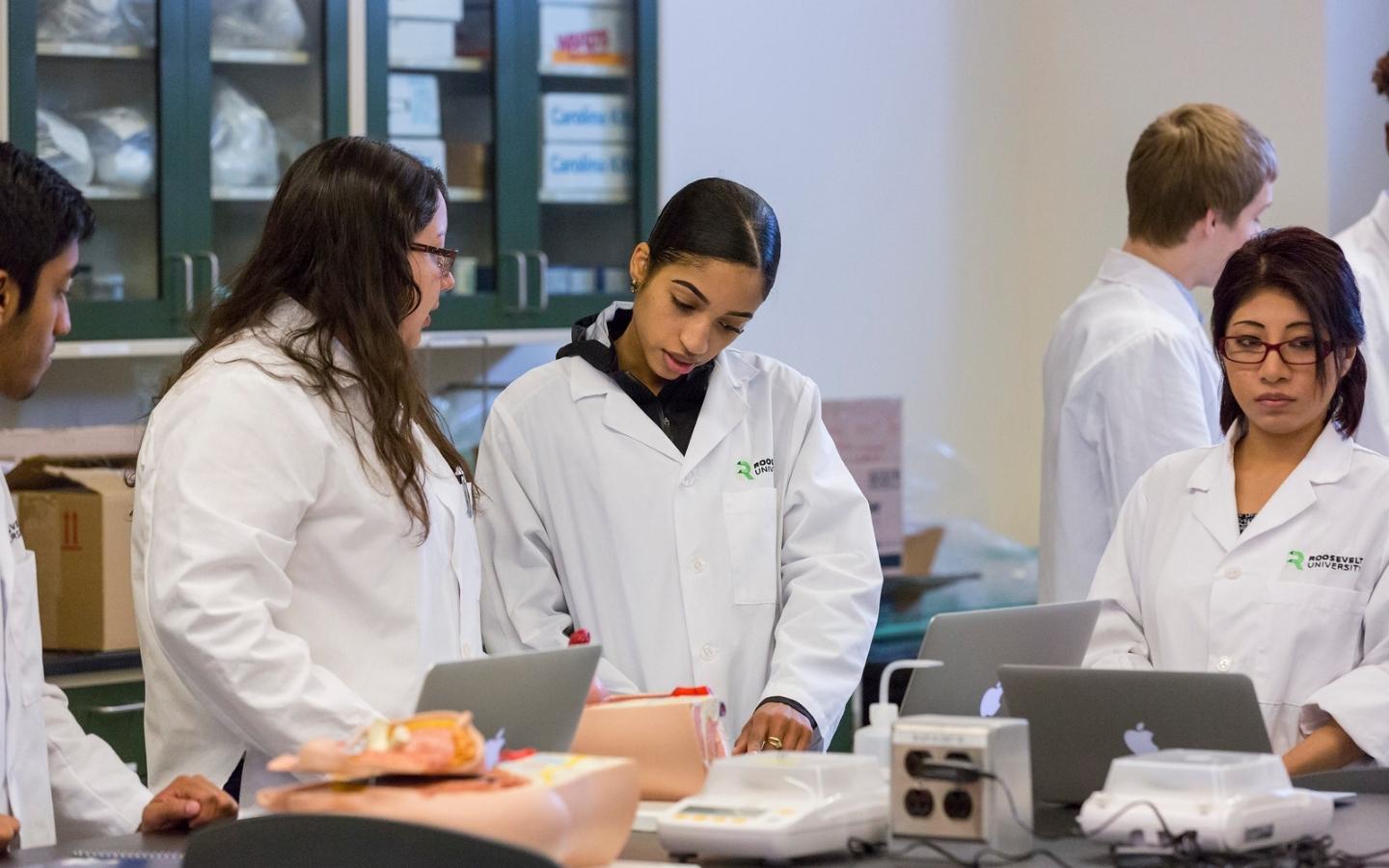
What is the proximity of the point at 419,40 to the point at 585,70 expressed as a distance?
16.1 inches

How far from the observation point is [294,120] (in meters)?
3.64

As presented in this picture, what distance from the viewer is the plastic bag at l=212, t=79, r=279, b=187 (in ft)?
11.6

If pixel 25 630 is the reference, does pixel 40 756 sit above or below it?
below

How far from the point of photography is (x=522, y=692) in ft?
4.73

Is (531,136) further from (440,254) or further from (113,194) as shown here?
(440,254)

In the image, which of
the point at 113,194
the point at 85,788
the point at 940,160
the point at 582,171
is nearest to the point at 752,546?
the point at 85,788

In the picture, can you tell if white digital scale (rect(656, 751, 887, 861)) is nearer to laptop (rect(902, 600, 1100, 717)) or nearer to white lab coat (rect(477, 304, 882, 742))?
laptop (rect(902, 600, 1100, 717))

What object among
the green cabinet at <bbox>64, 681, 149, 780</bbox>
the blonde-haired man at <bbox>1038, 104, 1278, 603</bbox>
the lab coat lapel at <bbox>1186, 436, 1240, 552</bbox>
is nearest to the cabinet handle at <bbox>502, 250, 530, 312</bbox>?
the green cabinet at <bbox>64, 681, 149, 780</bbox>

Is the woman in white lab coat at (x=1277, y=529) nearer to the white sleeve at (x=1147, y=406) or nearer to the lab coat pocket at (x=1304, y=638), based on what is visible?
the lab coat pocket at (x=1304, y=638)

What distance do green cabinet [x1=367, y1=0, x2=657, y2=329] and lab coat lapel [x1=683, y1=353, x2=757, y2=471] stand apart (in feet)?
4.99

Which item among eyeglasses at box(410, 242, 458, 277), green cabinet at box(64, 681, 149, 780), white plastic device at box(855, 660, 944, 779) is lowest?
green cabinet at box(64, 681, 149, 780)

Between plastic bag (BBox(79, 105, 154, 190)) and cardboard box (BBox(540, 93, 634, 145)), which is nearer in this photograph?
plastic bag (BBox(79, 105, 154, 190))

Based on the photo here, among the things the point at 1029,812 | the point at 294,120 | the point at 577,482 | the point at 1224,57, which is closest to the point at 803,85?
the point at 1224,57

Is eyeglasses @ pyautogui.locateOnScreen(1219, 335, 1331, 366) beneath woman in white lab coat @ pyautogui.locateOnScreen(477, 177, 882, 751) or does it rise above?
above
